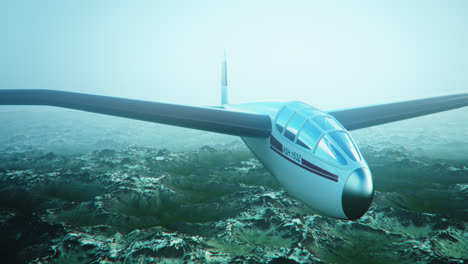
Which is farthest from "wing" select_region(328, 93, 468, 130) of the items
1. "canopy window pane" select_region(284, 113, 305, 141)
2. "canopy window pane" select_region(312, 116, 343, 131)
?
"canopy window pane" select_region(284, 113, 305, 141)

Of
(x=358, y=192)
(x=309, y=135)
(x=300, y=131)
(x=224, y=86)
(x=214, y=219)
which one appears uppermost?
(x=224, y=86)

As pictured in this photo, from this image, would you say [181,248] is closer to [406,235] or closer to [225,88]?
[225,88]

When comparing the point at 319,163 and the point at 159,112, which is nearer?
the point at 319,163

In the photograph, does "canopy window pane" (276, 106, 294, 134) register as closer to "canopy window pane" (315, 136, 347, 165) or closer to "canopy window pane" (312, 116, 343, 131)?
"canopy window pane" (312, 116, 343, 131)

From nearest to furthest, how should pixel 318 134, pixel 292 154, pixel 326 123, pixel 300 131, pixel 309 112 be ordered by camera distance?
1. pixel 318 134
2. pixel 326 123
3. pixel 300 131
4. pixel 292 154
5. pixel 309 112

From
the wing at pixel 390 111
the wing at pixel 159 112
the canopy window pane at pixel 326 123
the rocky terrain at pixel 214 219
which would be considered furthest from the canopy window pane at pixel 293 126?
the rocky terrain at pixel 214 219

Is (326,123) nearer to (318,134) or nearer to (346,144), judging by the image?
(318,134)

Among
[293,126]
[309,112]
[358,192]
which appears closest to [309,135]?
[293,126]
